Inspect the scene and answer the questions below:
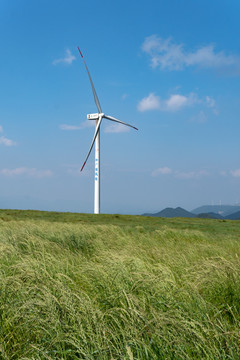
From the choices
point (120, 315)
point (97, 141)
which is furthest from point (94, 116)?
point (120, 315)

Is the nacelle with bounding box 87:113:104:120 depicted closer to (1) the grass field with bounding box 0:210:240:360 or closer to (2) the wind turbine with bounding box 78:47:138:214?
(2) the wind turbine with bounding box 78:47:138:214

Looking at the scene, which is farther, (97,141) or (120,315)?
(97,141)

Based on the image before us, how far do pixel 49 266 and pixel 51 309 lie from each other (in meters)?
2.83

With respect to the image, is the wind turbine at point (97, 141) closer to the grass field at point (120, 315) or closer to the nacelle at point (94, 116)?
the nacelle at point (94, 116)

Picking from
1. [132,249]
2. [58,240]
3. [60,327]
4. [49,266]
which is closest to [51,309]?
[60,327]

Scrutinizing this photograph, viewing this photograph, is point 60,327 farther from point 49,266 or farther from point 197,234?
point 197,234

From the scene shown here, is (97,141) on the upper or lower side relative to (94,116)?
lower

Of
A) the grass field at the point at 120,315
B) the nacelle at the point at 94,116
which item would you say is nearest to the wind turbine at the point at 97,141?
the nacelle at the point at 94,116

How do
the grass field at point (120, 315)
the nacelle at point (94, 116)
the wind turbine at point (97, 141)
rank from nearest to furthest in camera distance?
the grass field at point (120, 315)
the wind turbine at point (97, 141)
the nacelle at point (94, 116)

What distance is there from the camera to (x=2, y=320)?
4188mm

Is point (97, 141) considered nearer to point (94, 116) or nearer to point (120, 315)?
point (94, 116)

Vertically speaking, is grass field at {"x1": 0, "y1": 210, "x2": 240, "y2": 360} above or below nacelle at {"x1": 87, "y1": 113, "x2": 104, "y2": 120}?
below

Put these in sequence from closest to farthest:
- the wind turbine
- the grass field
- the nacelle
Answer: the grass field
the wind turbine
the nacelle

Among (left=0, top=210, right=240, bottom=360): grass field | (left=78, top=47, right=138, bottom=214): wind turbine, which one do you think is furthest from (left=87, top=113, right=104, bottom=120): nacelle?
(left=0, top=210, right=240, bottom=360): grass field
